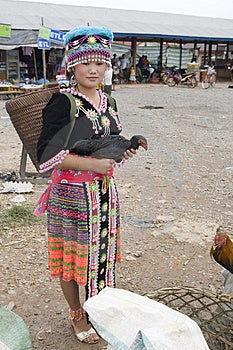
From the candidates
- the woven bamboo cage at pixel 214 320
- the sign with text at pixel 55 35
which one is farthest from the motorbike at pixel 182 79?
the woven bamboo cage at pixel 214 320

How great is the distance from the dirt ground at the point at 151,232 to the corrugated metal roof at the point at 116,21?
13614 mm

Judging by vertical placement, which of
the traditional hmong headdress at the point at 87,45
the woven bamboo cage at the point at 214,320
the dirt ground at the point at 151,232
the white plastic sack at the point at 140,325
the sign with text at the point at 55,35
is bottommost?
the dirt ground at the point at 151,232

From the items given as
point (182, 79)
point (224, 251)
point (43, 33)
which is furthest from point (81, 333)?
point (182, 79)

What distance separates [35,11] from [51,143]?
23.0 m

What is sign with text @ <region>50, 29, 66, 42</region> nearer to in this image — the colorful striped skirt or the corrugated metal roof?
the corrugated metal roof

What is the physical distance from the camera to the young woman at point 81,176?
223 centimetres

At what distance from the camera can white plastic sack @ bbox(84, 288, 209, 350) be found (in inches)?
48.4

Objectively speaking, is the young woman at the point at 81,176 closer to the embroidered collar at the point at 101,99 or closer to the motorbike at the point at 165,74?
the embroidered collar at the point at 101,99

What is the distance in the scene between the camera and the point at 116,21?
23.9m

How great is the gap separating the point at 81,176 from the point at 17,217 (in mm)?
2223

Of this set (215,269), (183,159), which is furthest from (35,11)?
(215,269)

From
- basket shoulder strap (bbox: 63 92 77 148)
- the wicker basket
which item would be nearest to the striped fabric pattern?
basket shoulder strap (bbox: 63 92 77 148)

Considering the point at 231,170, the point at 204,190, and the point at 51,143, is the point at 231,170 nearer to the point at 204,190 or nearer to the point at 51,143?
the point at 204,190

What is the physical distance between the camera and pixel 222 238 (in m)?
2.57
